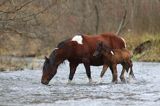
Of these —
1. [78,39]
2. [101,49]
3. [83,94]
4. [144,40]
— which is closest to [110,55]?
[101,49]

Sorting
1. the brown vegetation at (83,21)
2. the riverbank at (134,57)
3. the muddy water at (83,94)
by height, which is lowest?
the muddy water at (83,94)

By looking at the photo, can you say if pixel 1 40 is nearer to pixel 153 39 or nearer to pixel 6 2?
pixel 6 2

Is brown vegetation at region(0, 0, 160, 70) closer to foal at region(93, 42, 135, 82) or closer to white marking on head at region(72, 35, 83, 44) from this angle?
white marking on head at region(72, 35, 83, 44)

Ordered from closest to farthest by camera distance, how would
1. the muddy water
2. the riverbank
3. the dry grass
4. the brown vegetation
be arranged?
1. the muddy water
2. the riverbank
3. the brown vegetation
4. the dry grass

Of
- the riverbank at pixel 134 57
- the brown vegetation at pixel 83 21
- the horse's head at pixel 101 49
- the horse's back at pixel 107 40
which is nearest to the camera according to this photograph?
the horse's head at pixel 101 49

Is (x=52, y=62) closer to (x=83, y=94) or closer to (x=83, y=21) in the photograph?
(x=83, y=94)

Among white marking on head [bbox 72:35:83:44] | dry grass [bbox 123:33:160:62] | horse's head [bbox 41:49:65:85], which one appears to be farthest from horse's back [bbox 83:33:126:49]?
dry grass [bbox 123:33:160:62]

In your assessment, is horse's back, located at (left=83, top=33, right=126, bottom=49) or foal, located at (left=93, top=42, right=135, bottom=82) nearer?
foal, located at (left=93, top=42, right=135, bottom=82)

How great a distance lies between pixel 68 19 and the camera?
58.8m

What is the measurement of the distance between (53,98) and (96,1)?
156ft

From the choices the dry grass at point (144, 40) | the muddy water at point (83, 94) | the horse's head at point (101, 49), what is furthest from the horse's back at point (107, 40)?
the dry grass at point (144, 40)

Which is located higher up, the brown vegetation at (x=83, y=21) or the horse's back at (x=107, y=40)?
the brown vegetation at (x=83, y=21)

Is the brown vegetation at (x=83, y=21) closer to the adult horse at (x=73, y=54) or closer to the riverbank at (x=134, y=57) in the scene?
the riverbank at (x=134, y=57)

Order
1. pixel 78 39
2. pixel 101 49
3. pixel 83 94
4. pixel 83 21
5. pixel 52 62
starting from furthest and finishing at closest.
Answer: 1. pixel 83 21
2. pixel 78 39
3. pixel 52 62
4. pixel 101 49
5. pixel 83 94
